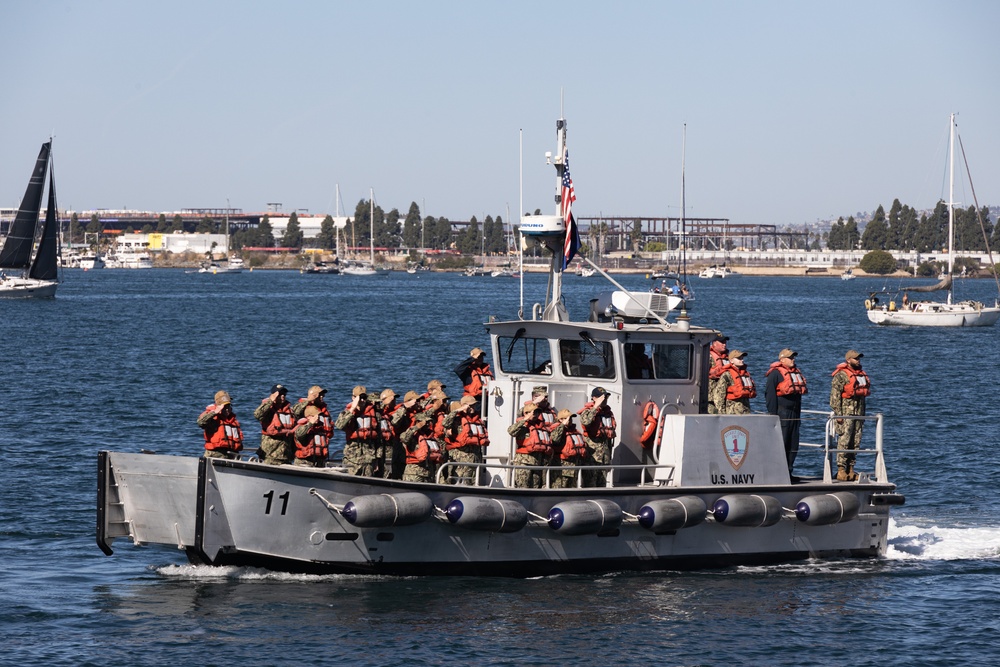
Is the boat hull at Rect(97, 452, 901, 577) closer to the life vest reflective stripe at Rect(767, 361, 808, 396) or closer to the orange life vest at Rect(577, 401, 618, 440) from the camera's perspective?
the orange life vest at Rect(577, 401, 618, 440)

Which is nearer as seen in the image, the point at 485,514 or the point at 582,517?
the point at 485,514

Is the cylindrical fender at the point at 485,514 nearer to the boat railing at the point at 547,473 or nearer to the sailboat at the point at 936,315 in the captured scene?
the boat railing at the point at 547,473

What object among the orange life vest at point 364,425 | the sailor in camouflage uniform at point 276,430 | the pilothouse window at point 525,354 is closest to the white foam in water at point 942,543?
the pilothouse window at point 525,354

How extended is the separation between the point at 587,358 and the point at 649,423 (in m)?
1.18

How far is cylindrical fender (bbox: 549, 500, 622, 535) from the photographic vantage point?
16.0 m

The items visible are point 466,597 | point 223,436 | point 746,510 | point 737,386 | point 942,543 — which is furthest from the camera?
point 942,543

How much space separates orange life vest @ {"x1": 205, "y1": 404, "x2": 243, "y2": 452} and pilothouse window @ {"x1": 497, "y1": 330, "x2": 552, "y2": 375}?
12.8ft

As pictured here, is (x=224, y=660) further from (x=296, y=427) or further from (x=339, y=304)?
(x=339, y=304)

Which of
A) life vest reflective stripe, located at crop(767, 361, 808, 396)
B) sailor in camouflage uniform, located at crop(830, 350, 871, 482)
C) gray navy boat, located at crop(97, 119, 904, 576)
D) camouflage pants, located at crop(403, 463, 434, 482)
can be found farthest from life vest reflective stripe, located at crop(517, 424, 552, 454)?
sailor in camouflage uniform, located at crop(830, 350, 871, 482)

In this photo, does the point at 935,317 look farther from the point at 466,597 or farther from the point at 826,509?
the point at 466,597

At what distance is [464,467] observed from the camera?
16.7 m

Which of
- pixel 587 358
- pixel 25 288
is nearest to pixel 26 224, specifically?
pixel 25 288

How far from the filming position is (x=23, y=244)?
9762 centimetres

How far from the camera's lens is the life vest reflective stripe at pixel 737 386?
17.9 m
